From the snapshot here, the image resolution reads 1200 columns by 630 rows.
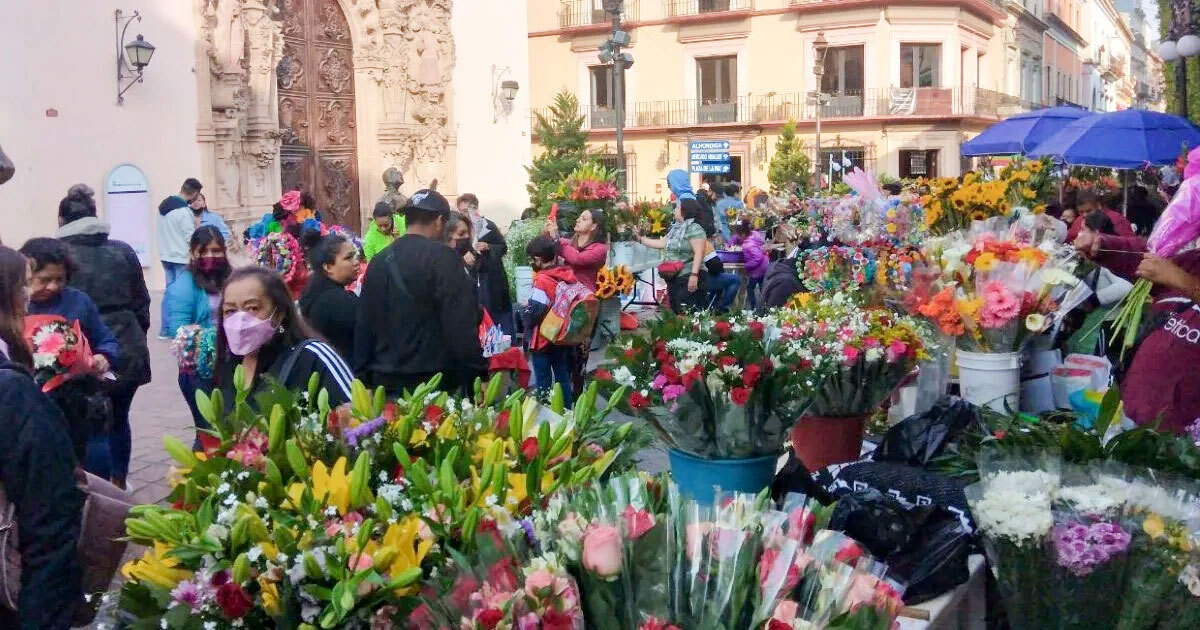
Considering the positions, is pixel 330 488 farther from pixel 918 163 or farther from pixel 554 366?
pixel 918 163

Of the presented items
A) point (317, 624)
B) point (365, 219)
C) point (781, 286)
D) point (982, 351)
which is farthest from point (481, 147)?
point (317, 624)

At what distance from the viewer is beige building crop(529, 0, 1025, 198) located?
111 ft

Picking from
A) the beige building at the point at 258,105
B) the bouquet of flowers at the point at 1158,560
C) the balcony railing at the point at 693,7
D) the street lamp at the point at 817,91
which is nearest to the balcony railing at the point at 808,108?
the street lamp at the point at 817,91

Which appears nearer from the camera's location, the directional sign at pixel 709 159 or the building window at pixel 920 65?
the directional sign at pixel 709 159

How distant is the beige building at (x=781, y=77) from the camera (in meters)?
33.8

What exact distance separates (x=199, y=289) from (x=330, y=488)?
420 cm

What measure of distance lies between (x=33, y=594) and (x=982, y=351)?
3.27m

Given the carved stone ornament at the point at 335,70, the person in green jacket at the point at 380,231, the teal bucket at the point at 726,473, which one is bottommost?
the teal bucket at the point at 726,473

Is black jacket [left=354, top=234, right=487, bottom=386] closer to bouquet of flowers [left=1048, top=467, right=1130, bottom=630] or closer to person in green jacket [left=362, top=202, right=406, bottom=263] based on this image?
bouquet of flowers [left=1048, top=467, right=1130, bottom=630]

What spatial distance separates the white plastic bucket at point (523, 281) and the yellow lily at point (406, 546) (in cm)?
884

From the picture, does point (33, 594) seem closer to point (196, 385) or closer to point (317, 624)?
point (317, 624)

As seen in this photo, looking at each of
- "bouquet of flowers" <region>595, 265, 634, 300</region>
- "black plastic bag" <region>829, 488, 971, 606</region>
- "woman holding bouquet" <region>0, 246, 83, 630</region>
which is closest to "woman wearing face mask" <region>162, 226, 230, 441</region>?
"woman holding bouquet" <region>0, 246, 83, 630</region>

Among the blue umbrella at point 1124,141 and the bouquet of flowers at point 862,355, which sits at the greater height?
Result: the blue umbrella at point 1124,141

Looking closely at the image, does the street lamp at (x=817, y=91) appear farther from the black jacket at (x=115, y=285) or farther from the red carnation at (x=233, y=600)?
the red carnation at (x=233, y=600)
